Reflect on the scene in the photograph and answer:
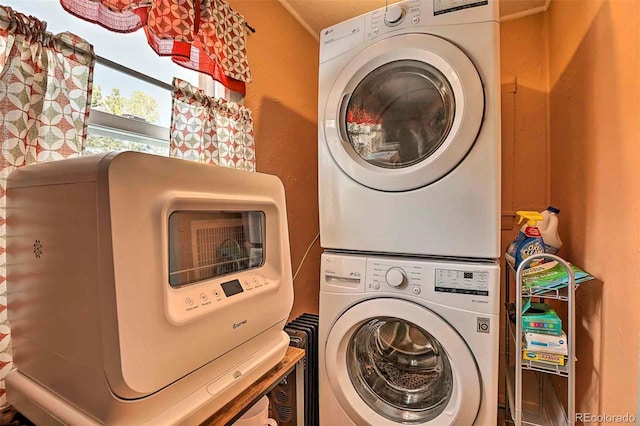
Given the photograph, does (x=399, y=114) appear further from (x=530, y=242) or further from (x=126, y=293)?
(x=126, y=293)

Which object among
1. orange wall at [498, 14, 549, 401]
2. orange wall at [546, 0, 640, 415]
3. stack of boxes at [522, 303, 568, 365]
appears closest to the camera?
orange wall at [546, 0, 640, 415]

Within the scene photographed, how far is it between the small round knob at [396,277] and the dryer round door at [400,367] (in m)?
0.06

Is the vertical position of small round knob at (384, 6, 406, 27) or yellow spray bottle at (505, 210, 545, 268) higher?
small round knob at (384, 6, 406, 27)

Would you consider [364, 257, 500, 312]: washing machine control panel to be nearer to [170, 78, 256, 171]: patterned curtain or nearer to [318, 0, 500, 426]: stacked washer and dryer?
[318, 0, 500, 426]: stacked washer and dryer

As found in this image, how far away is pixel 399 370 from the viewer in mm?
1304

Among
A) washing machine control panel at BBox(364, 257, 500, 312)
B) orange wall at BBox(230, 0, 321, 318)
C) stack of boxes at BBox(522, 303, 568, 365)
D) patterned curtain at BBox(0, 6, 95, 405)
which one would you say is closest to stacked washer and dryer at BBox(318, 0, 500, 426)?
washing machine control panel at BBox(364, 257, 500, 312)

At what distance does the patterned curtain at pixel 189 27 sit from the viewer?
89cm

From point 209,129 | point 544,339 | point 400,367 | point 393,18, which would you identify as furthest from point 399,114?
point 400,367

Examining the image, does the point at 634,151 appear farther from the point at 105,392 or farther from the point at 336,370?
the point at 105,392

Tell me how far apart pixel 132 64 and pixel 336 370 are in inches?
52.1

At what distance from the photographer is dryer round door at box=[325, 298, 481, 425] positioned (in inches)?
40.8

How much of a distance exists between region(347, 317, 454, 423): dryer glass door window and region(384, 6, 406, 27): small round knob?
3.51 feet

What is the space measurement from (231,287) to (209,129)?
2.41 feet

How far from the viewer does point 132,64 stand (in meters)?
1.12
